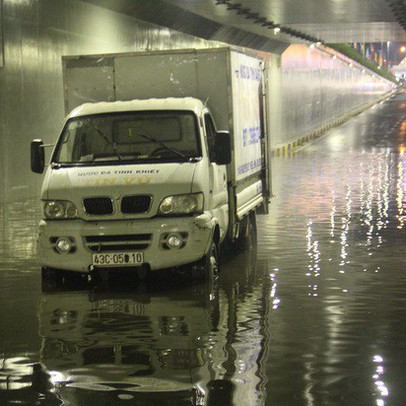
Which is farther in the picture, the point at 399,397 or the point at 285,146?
the point at 285,146

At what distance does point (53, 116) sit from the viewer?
2562 cm

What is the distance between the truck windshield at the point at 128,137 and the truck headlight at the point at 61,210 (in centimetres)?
67

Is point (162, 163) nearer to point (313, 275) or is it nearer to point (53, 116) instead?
point (313, 275)

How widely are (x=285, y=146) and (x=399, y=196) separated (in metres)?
24.3

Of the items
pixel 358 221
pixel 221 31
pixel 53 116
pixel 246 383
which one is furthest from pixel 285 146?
pixel 246 383

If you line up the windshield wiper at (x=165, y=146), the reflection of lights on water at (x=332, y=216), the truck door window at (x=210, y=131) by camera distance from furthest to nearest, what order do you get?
the reflection of lights on water at (x=332, y=216), the truck door window at (x=210, y=131), the windshield wiper at (x=165, y=146)

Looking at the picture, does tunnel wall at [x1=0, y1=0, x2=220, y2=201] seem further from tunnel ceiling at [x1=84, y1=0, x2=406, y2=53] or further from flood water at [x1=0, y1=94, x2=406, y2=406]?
flood water at [x1=0, y1=94, x2=406, y2=406]

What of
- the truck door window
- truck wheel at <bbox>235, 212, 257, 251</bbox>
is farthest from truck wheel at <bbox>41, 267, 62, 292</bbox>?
truck wheel at <bbox>235, 212, 257, 251</bbox>

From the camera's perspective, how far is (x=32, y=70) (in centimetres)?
2417

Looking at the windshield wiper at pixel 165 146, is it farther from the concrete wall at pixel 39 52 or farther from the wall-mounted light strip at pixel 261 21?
the wall-mounted light strip at pixel 261 21

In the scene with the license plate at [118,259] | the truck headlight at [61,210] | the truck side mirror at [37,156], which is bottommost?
the license plate at [118,259]

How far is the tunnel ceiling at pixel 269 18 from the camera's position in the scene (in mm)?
32312

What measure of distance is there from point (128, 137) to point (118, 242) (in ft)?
5.07

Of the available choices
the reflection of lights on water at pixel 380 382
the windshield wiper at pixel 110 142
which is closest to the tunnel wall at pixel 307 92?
the windshield wiper at pixel 110 142
